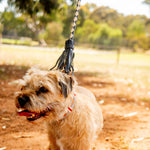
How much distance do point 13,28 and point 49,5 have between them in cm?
3982

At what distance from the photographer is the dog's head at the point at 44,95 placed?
7.95 feet

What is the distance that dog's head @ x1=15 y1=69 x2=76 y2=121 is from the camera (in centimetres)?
242

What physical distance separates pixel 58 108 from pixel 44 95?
273 millimetres

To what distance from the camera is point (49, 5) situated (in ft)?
35.1

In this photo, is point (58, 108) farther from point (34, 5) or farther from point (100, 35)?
point (100, 35)

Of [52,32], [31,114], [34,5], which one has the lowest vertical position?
[31,114]

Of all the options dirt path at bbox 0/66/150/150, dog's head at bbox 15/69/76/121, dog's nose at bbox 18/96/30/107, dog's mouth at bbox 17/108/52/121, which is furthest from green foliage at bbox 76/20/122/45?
dog's nose at bbox 18/96/30/107

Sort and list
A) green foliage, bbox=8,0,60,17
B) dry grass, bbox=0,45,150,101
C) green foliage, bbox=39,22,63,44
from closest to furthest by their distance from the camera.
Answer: green foliage, bbox=8,0,60,17, dry grass, bbox=0,45,150,101, green foliage, bbox=39,22,63,44

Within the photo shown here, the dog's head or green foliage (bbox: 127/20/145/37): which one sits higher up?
green foliage (bbox: 127/20/145/37)

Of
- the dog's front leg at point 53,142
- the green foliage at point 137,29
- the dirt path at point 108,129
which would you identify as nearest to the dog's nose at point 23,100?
the dog's front leg at point 53,142

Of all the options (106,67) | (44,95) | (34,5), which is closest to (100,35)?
(106,67)

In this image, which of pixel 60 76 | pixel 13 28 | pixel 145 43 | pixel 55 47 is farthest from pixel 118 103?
pixel 145 43

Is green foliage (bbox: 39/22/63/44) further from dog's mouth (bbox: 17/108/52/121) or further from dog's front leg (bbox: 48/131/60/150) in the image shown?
dog's mouth (bbox: 17/108/52/121)

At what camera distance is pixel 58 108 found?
264 cm
